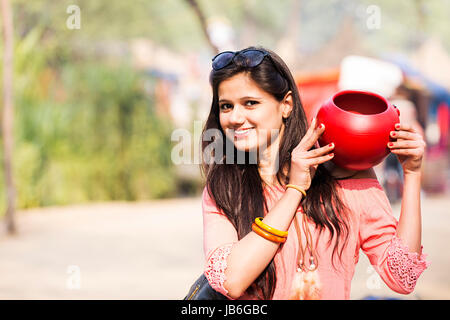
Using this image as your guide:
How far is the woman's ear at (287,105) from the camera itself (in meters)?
1.96

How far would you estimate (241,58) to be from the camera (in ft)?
6.11

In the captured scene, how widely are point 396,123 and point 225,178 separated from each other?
616 millimetres

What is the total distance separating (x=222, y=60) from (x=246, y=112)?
0.21 metres

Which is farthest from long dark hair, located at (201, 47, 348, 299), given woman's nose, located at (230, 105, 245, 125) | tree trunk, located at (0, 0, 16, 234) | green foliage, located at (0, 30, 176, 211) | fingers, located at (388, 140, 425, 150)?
green foliage, located at (0, 30, 176, 211)

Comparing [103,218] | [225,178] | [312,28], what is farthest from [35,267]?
[312,28]

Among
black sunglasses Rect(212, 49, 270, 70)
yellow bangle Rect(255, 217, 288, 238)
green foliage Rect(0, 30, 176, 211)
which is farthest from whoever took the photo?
green foliage Rect(0, 30, 176, 211)

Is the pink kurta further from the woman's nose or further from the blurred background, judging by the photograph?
the blurred background

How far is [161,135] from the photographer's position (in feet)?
39.6

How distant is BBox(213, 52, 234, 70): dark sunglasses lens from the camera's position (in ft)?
6.15

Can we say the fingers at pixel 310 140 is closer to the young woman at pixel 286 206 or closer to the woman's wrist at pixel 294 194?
the young woman at pixel 286 206

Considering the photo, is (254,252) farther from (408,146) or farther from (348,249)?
(408,146)

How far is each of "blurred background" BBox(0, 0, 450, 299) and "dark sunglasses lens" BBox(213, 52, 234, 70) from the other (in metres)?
1.21

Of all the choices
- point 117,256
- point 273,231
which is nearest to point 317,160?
point 273,231
